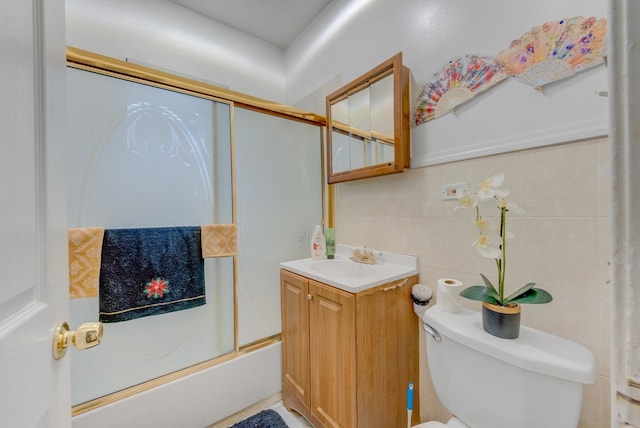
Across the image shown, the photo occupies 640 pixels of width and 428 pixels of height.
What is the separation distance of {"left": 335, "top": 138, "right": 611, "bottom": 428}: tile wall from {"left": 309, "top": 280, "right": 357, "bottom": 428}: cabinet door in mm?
440

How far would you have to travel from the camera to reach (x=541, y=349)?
0.72 m

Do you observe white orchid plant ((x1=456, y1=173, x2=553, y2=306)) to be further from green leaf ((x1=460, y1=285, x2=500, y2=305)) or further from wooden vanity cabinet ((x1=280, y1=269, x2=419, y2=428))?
wooden vanity cabinet ((x1=280, y1=269, x2=419, y2=428))

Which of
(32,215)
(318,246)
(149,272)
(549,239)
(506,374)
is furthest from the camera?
(318,246)

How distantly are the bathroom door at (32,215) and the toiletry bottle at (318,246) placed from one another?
1.15 metres

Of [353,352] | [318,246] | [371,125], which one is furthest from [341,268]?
[371,125]

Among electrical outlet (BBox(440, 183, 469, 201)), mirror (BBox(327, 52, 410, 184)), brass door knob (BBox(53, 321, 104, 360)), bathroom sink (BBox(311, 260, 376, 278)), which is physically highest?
mirror (BBox(327, 52, 410, 184))

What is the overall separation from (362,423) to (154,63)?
7.52 feet

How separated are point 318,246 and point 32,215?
4.15ft

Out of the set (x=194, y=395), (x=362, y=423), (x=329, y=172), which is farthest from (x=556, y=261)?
(x=194, y=395)

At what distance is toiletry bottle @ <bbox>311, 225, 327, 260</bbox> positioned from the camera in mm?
1554

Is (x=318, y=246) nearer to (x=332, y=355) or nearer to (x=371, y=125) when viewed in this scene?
(x=332, y=355)

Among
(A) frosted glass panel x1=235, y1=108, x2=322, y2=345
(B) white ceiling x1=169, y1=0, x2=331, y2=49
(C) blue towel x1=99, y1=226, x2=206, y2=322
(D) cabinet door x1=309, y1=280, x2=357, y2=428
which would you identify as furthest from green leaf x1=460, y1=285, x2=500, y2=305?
(B) white ceiling x1=169, y1=0, x2=331, y2=49

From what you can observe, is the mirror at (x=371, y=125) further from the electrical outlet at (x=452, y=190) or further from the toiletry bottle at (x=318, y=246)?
the toiletry bottle at (x=318, y=246)

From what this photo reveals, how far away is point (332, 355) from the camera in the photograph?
3.51 feet
